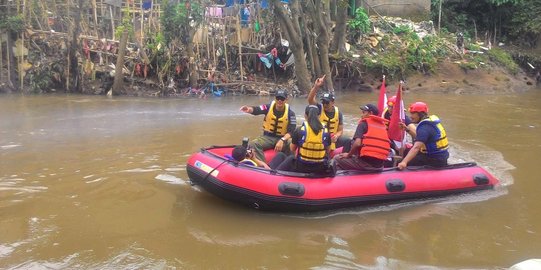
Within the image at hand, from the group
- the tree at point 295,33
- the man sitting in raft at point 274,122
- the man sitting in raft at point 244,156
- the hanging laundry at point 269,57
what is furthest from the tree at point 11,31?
the man sitting in raft at point 244,156

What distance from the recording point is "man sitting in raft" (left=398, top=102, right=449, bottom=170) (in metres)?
6.02

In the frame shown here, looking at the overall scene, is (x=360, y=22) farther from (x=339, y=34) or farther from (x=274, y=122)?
(x=274, y=122)

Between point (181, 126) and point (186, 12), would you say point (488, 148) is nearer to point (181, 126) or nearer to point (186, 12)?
point (181, 126)

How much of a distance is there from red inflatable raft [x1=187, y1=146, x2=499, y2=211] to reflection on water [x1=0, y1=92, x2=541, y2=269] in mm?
143

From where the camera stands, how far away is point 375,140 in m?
5.86

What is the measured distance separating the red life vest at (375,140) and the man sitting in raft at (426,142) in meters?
0.33

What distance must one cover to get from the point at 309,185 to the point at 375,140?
1.02 meters

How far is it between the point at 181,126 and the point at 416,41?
37.3 ft

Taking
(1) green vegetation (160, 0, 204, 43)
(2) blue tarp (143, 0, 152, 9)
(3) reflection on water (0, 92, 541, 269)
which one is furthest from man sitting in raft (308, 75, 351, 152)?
(2) blue tarp (143, 0, 152, 9)

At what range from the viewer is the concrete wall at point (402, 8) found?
2145cm

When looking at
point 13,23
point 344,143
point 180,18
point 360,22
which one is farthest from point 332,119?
point 360,22

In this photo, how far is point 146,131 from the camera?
9570 millimetres

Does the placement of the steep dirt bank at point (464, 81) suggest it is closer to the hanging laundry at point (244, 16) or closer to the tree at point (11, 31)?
the hanging laundry at point (244, 16)

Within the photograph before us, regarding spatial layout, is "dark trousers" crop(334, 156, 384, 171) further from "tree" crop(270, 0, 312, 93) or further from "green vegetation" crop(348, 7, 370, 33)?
"green vegetation" crop(348, 7, 370, 33)
